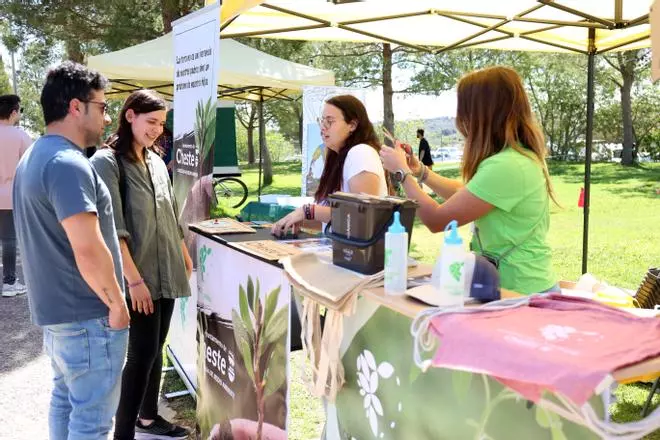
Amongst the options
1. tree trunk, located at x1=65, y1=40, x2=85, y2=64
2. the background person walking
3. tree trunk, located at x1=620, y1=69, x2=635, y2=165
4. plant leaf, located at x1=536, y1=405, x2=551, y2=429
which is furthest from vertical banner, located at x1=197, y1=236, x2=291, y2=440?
tree trunk, located at x1=620, y1=69, x2=635, y2=165

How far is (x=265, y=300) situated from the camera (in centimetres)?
238

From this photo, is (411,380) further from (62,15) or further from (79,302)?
(62,15)

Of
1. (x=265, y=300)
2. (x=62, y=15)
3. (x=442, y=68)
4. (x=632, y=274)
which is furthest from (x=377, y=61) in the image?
(x=265, y=300)

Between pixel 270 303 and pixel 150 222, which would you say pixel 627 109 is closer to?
pixel 150 222

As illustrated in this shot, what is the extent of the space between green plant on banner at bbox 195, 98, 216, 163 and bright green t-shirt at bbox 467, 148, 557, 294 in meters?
1.48

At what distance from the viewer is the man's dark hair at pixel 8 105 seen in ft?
18.7

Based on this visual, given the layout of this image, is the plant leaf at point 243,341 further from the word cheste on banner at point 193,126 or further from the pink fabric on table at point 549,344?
the pink fabric on table at point 549,344

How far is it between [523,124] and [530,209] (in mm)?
285

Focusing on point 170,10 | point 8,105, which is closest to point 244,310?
point 8,105

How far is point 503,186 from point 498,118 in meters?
0.26

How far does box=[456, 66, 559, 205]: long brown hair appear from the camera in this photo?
1.98 metres

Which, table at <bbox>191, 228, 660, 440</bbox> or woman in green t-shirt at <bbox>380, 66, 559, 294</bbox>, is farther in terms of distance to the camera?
woman in green t-shirt at <bbox>380, 66, 559, 294</bbox>

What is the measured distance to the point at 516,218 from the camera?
1.94m

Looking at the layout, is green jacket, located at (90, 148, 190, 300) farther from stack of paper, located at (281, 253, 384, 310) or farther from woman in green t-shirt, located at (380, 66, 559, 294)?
→ woman in green t-shirt, located at (380, 66, 559, 294)
